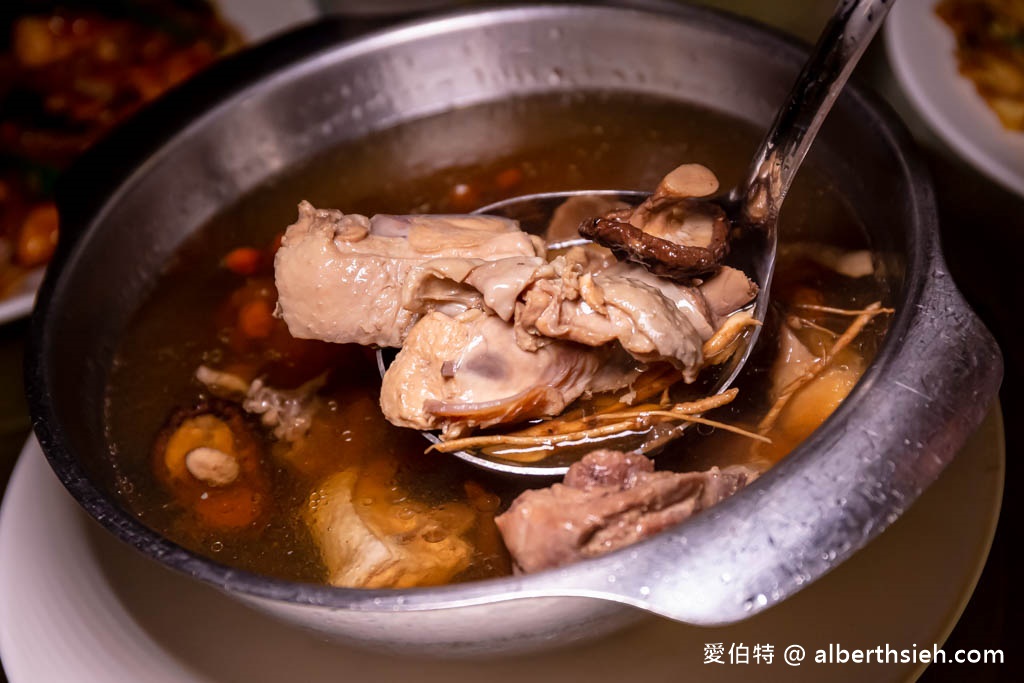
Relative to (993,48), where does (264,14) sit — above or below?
below

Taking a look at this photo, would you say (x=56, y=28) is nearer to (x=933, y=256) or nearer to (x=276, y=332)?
(x=276, y=332)

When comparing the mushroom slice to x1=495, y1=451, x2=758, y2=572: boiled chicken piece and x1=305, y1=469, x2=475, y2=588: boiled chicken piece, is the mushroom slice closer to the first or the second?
x1=495, y1=451, x2=758, y2=572: boiled chicken piece

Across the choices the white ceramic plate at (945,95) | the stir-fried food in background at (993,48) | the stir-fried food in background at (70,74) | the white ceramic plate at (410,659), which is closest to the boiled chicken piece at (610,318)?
the white ceramic plate at (410,659)

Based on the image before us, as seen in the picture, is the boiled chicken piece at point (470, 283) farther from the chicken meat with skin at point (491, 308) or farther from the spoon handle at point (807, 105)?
the spoon handle at point (807, 105)

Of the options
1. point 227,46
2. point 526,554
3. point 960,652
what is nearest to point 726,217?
point 526,554

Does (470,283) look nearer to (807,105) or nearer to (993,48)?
(807,105)

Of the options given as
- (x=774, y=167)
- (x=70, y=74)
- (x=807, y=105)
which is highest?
(x=807, y=105)

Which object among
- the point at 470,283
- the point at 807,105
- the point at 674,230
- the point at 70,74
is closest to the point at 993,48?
the point at 807,105
